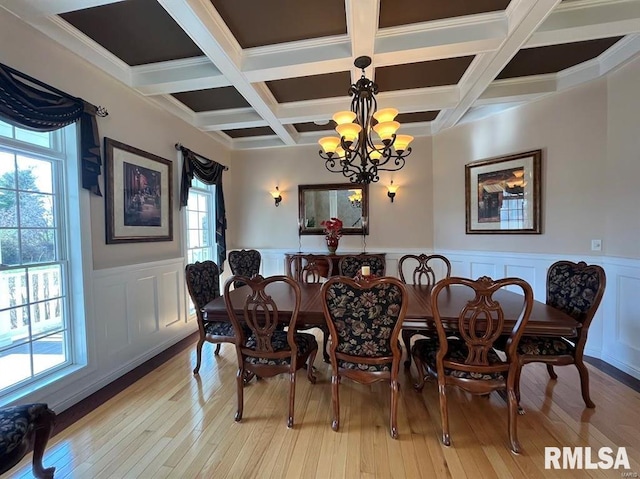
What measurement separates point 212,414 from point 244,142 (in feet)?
13.5

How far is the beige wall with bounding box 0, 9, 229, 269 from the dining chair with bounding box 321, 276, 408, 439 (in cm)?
214

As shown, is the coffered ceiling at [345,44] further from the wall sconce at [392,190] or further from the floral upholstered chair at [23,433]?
the floral upholstered chair at [23,433]

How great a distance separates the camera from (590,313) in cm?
204

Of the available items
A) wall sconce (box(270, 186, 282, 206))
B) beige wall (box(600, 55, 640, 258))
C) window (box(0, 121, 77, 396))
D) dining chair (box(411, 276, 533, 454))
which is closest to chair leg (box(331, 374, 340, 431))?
dining chair (box(411, 276, 533, 454))

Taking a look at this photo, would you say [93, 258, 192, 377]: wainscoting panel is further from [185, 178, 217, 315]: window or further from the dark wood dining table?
the dark wood dining table

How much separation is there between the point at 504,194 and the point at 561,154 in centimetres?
69

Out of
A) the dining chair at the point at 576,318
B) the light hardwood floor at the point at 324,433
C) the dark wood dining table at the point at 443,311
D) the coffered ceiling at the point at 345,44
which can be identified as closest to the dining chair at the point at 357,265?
the dark wood dining table at the point at 443,311

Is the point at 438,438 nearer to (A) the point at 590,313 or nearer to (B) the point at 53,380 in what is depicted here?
(A) the point at 590,313

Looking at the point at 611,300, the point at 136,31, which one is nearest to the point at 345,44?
the point at 136,31

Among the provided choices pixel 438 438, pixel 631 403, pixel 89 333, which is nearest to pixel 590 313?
pixel 631 403

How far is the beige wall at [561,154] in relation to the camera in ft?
9.77

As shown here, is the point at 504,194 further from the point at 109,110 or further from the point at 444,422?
the point at 109,110

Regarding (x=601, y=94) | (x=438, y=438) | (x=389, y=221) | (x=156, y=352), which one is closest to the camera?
(x=438, y=438)

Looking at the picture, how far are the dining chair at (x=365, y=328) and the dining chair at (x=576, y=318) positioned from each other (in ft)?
3.14
